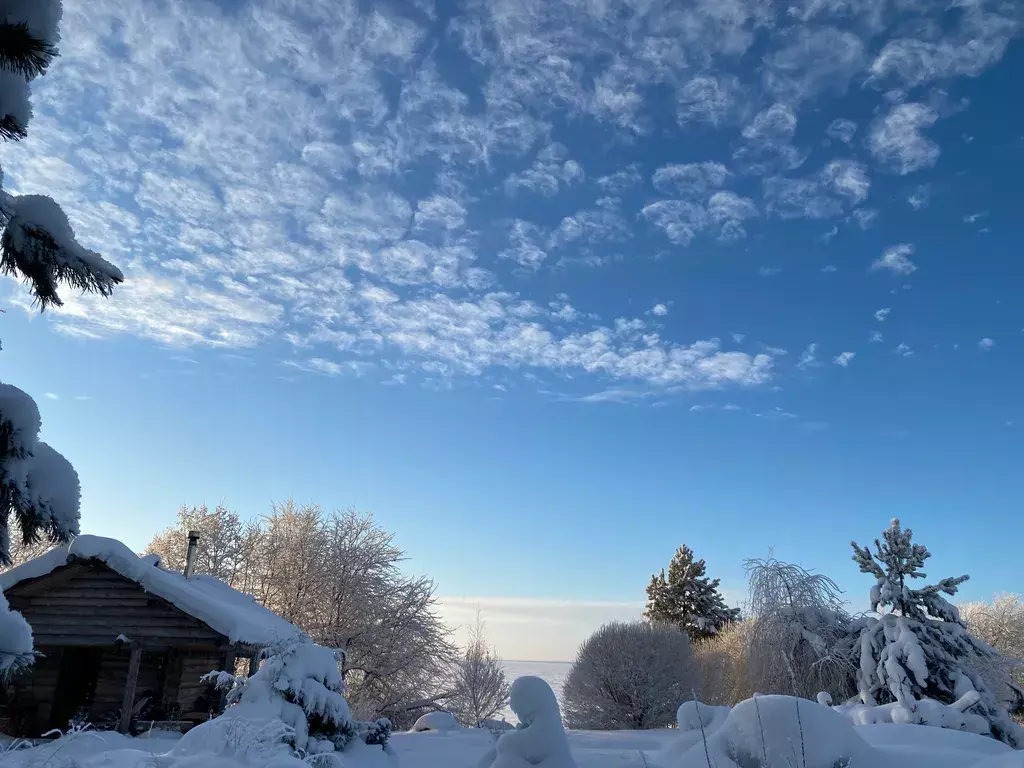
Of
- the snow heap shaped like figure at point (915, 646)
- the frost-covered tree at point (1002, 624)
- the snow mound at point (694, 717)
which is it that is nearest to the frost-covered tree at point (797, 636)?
the snow heap shaped like figure at point (915, 646)

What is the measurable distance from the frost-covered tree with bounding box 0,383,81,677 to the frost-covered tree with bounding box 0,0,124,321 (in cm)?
84

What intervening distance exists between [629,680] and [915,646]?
10026 millimetres

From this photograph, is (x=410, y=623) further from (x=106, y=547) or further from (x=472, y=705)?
(x=106, y=547)

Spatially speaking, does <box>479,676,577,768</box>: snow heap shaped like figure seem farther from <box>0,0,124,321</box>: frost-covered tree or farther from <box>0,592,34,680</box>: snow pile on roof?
<box>0,0,124,321</box>: frost-covered tree

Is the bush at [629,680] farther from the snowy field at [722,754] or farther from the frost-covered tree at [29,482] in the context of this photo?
the frost-covered tree at [29,482]

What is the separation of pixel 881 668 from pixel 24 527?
2142 cm

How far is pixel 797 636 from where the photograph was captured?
21.8m

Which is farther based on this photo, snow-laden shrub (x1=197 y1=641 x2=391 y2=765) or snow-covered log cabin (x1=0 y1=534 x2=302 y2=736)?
snow-covered log cabin (x1=0 y1=534 x2=302 y2=736)

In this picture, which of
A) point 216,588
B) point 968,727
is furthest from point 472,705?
point 968,727

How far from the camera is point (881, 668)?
18.8 meters

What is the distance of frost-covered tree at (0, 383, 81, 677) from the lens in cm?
391

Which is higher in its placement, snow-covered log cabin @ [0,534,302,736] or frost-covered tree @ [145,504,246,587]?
frost-covered tree @ [145,504,246,587]

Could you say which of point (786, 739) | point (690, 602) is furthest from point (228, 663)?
point (690, 602)

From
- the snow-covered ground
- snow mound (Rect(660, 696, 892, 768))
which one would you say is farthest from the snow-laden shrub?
snow mound (Rect(660, 696, 892, 768))
